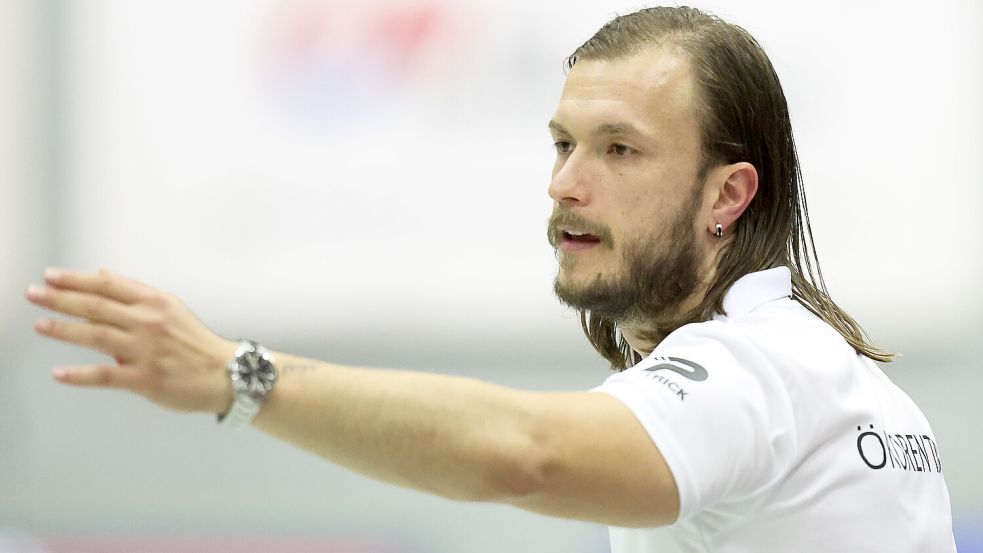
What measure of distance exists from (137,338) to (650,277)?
1.19 metres

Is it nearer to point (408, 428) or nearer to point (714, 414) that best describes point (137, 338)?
point (408, 428)

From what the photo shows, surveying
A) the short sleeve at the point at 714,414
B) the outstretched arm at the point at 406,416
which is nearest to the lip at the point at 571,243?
the short sleeve at the point at 714,414

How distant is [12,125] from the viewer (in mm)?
5887

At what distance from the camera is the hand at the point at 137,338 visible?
168cm

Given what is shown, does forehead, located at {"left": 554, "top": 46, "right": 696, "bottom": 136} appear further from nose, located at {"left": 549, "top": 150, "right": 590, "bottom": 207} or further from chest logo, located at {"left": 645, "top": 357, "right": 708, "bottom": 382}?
chest logo, located at {"left": 645, "top": 357, "right": 708, "bottom": 382}

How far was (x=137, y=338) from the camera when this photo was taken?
1.70 meters

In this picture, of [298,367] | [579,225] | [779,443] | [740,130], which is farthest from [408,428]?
[740,130]

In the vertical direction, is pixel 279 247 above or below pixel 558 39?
below

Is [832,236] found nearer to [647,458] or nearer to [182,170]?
[182,170]

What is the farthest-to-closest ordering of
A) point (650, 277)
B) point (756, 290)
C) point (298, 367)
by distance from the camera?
point (650, 277)
point (756, 290)
point (298, 367)

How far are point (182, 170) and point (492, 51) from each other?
5.08ft

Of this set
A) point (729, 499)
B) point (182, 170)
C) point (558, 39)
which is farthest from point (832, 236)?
point (729, 499)

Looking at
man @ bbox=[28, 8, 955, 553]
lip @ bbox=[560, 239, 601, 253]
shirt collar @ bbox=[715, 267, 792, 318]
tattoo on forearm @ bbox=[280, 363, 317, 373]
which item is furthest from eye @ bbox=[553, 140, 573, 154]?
tattoo on forearm @ bbox=[280, 363, 317, 373]

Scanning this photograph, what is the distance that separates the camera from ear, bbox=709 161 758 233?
263 centimetres
